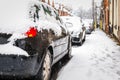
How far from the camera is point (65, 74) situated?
25.6 ft

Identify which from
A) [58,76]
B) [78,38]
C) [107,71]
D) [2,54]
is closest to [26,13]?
[2,54]

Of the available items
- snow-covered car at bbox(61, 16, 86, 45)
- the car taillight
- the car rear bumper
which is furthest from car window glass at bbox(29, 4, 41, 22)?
snow-covered car at bbox(61, 16, 86, 45)

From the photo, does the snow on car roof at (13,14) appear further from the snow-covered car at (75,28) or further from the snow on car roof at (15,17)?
the snow-covered car at (75,28)

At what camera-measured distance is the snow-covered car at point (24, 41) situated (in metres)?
5.56

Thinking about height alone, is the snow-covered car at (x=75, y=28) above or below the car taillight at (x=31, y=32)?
below

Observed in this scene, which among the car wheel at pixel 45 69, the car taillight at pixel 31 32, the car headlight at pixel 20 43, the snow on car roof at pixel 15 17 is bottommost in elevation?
the car wheel at pixel 45 69

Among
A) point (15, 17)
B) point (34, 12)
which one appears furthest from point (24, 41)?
point (34, 12)

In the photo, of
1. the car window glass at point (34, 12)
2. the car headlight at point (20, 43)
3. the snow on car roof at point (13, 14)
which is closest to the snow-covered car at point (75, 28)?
the car window glass at point (34, 12)

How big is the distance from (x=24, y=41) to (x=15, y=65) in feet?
1.54

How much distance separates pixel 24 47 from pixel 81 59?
17.1 ft

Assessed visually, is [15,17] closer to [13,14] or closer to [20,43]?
[13,14]

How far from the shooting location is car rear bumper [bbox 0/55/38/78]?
5.54 m

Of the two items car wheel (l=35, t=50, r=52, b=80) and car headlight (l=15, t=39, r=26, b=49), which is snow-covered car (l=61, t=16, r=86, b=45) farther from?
car headlight (l=15, t=39, r=26, b=49)

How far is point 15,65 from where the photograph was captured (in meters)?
5.53
